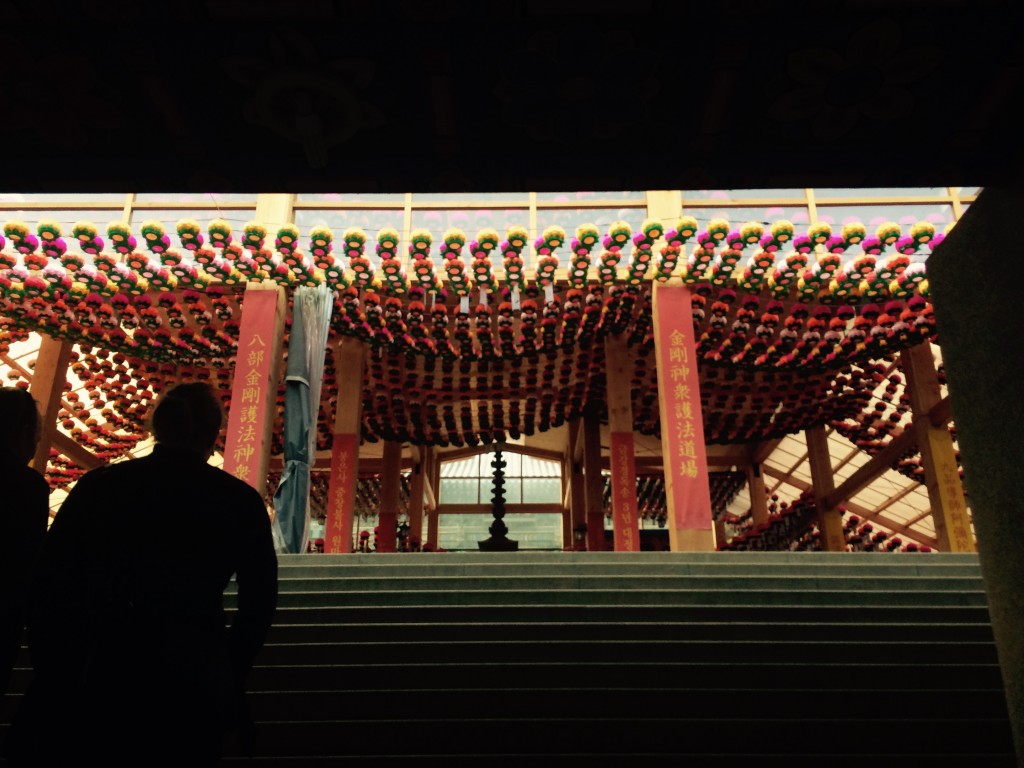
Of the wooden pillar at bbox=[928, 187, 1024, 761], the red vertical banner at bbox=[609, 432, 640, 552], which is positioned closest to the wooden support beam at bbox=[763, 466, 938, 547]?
the red vertical banner at bbox=[609, 432, 640, 552]

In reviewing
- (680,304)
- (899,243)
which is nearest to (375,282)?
(680,304)

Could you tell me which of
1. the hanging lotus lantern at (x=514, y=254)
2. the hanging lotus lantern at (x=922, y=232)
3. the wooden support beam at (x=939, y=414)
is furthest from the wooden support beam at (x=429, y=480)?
the hanging lotus lantern at (x=922, y=232)

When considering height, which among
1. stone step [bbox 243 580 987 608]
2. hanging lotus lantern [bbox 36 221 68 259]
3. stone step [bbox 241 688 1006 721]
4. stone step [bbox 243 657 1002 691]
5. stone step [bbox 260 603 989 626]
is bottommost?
stone step [bbox 241 688 1006 721]

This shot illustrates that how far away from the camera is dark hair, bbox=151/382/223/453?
6.22ft

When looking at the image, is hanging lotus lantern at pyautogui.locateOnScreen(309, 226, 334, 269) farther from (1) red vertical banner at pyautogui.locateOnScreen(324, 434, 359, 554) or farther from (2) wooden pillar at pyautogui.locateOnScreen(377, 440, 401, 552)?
(2) wooden pillar at pyautogui.locateOnScreen(377, 440, 401, 552)

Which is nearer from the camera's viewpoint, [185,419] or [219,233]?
[185,419]

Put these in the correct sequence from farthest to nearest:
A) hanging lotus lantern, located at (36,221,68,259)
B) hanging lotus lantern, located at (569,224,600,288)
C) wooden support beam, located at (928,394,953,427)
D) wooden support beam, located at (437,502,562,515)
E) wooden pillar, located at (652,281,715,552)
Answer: wooden support beam, located at (437,502,562,515)
wooden support beam, located at (928,394,953,427)
hanging lotus lantern, located at (569,224,600,288)
wooden pillar, located at (652,281,715,552)
hanging lotus lantern, located at (36,221,68,259)

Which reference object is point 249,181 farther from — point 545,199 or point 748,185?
point 545,199

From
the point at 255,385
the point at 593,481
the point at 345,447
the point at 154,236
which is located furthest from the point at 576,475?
the point at 154,236

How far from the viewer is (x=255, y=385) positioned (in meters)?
9.45

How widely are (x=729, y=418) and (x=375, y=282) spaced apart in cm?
766

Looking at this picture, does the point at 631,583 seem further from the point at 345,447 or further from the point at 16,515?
the point at 345,447

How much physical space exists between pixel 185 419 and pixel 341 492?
1031cm

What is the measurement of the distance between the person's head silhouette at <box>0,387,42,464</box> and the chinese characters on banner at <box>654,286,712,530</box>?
24.6ft
